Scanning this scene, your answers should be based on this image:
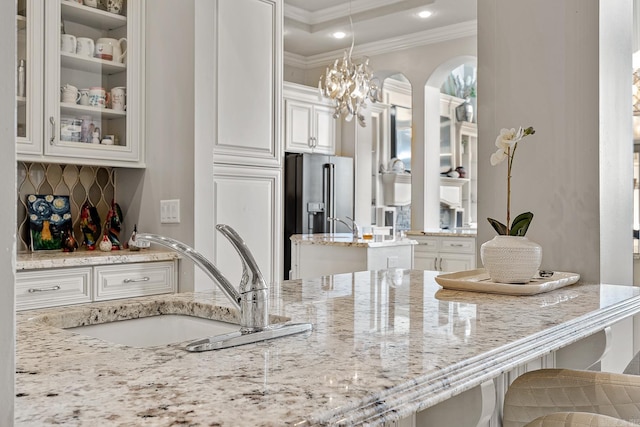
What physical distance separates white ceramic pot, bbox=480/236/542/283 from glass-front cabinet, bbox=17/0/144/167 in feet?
6.67

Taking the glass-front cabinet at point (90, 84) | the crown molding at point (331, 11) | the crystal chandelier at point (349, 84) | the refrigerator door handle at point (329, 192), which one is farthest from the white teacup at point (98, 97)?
the refrigerator door handle at point (329, 192)

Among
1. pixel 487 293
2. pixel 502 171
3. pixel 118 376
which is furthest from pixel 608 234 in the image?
pixel 118 376

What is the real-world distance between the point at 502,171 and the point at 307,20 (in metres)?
4.18

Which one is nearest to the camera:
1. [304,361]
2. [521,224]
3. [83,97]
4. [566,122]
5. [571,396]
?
[304,361]

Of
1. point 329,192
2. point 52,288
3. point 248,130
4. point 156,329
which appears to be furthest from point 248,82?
point 329,192

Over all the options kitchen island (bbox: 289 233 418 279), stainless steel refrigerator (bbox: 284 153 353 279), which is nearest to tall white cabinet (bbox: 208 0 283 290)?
kitchen island (bbox: 289 233 418 279)

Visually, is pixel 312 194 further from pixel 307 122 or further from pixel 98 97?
pixel 98 97

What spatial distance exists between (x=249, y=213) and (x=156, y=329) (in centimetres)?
180

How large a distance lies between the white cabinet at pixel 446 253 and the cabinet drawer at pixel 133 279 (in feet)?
11.0

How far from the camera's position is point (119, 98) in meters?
3.01

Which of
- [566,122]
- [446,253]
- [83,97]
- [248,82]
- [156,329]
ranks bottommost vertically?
[446,253]

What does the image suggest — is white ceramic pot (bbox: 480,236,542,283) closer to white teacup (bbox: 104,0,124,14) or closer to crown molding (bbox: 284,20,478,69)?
white teacup (bbox: 104,0,124,14)

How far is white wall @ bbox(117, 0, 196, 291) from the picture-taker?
2.87 meters

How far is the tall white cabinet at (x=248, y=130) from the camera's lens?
3.03 m
